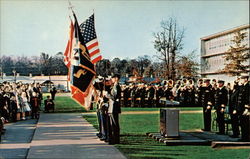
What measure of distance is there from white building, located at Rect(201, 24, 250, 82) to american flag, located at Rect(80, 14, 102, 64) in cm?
6359

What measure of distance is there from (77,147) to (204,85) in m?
6.41

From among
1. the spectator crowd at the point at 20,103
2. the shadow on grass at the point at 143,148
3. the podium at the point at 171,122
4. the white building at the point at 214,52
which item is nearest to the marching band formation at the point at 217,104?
the shadow on grass at the point at 143,148

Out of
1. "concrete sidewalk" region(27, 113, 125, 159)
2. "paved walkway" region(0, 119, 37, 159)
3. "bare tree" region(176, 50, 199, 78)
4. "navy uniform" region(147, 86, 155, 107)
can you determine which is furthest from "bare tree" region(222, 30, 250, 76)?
"paved walkway" region(0, 119, 37, 159)

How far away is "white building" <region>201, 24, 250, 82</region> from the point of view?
7944cm

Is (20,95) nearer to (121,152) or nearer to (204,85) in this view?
(204,85)

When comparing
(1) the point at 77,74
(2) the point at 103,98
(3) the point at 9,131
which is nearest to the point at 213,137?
(2) the point at 103,98

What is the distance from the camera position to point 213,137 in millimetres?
12719

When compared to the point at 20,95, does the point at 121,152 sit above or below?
below

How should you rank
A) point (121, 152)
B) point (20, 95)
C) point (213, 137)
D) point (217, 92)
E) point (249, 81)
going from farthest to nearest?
point (20, 95)
point (217, 92)
point (213, 137)
point (249, 81)
point (121, 152)

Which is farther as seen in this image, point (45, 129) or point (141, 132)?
point (45, 129)

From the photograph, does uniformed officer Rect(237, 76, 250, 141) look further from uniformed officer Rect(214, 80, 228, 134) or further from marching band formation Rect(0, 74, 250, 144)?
uniformed officer Rect(214, 80, 228, 134)

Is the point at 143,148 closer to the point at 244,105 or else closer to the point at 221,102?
the point at 244,105

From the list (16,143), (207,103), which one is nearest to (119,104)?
(16,143)

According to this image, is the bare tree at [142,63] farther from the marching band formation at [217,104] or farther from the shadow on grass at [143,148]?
the shadow on grass at [143,148]
